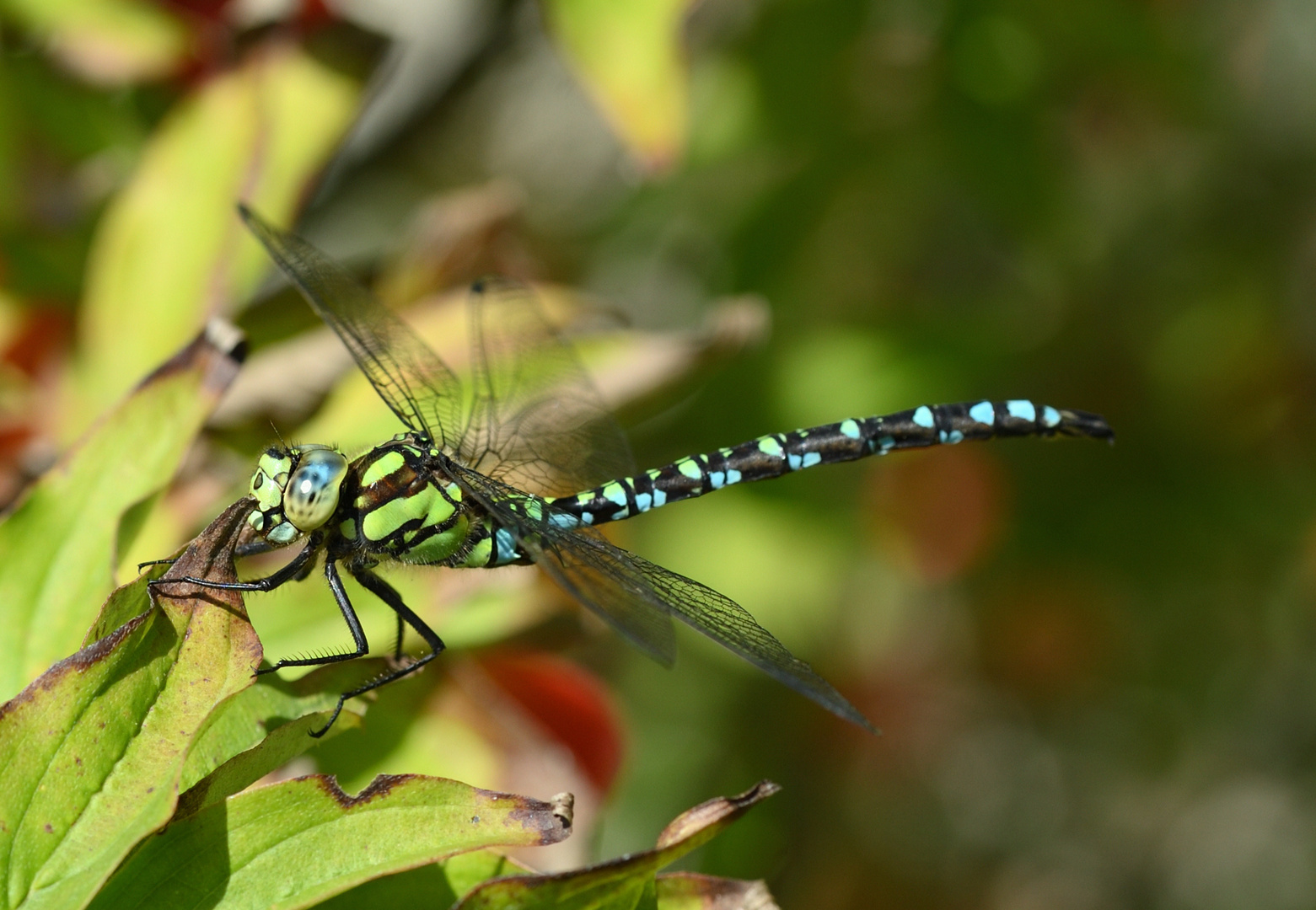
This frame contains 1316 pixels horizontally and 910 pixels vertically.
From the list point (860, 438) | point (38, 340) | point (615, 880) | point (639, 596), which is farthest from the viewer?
point (860, 438)

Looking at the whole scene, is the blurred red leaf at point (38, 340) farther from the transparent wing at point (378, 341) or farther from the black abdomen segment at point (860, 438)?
the black abdomen segment at point (860, 438)

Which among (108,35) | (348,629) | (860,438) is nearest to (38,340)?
(108,35)

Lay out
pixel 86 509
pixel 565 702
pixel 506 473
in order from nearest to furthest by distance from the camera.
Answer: pixel 86 509 < pixel 565 702 < pixel 506 473

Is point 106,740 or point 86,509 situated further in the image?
point 86,509

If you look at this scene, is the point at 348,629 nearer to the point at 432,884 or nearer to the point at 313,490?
the point at 313,490

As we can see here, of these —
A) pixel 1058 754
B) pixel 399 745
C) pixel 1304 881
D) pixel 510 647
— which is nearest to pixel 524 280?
pixel 510 647

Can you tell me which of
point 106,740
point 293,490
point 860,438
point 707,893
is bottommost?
point 707,893

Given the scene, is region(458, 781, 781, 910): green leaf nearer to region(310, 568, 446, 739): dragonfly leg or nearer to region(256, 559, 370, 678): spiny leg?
region(310, 568, 446, 739): dragonfly leg

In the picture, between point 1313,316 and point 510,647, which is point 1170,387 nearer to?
point 1313,316
